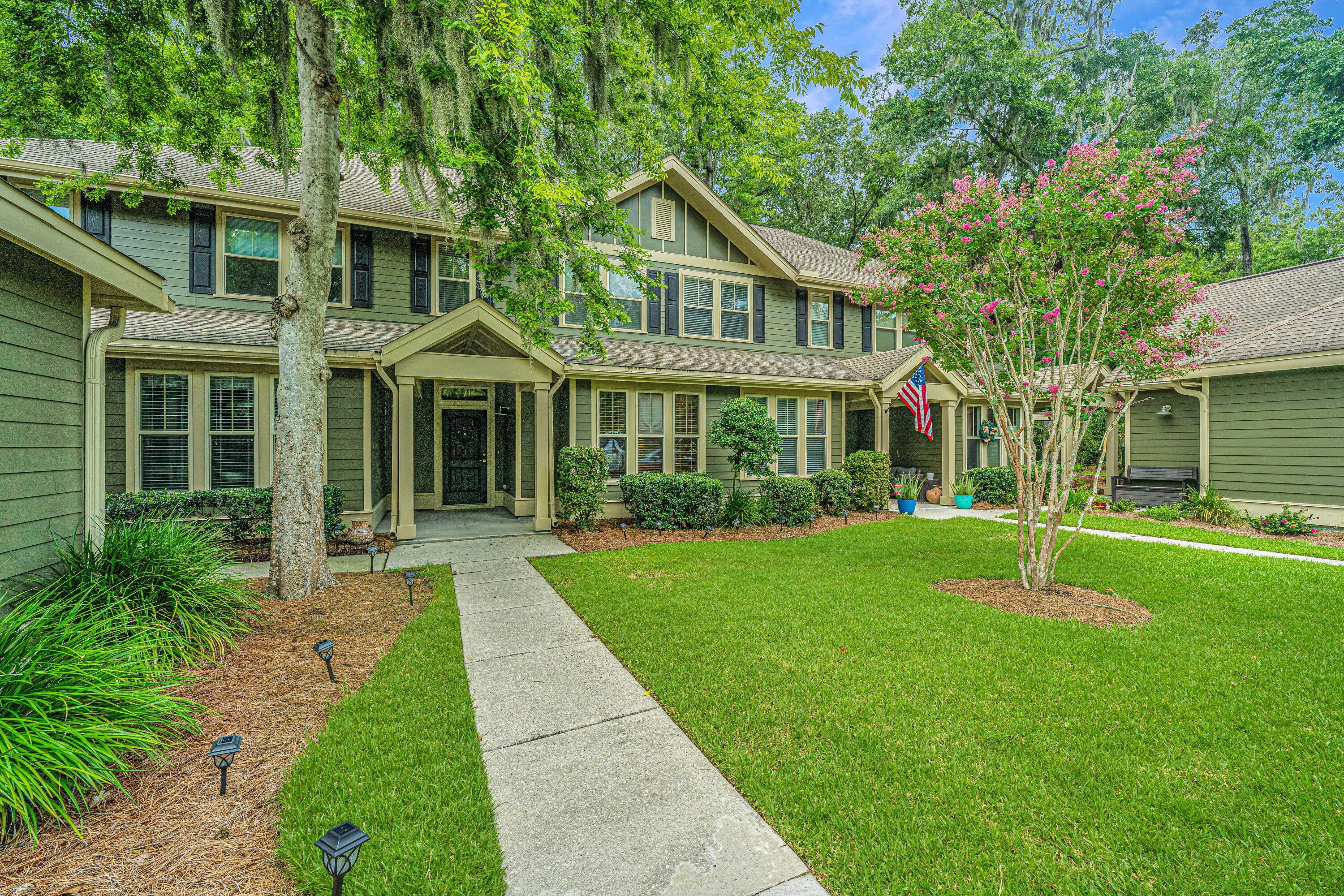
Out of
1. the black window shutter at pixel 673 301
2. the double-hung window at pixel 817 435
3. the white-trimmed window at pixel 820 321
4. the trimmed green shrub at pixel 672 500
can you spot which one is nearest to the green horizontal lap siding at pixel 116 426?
the trimmed green shrub at pixel 672 500

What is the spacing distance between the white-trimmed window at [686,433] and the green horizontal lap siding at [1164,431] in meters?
8.83

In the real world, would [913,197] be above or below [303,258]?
above

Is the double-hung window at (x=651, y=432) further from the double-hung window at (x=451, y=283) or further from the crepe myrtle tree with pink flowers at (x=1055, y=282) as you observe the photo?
the crepe myrtle tree with pink flowers at (x=1055, y=282)

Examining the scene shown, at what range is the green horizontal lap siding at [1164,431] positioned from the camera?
10672mm

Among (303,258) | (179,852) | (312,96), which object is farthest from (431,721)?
(312,96)

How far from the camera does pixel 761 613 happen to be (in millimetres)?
4953

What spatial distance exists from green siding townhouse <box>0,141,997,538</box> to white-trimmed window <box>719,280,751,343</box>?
0.04 metres

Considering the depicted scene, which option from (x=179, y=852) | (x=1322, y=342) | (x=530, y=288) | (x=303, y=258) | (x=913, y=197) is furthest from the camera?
(x=913, y=197)

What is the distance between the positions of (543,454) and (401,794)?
6.74 m

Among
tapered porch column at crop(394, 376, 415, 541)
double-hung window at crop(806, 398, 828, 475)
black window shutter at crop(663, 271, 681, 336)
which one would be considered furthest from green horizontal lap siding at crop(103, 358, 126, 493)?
double-hung window at crop(806, 398, 828, 475)

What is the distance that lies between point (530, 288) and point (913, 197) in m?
18.0

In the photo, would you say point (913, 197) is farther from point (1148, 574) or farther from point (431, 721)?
point (431, 721)

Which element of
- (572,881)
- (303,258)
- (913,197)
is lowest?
(572,881)

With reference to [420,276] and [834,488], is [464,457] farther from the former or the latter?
[834,488]
